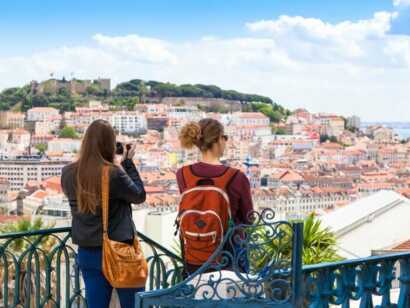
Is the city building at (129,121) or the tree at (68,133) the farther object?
the tree at (68,133)

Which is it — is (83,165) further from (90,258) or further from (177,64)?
(177,64)

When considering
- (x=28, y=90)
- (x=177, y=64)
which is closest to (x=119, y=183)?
(x=28, y=90)

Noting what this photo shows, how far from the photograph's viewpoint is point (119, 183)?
270 cm

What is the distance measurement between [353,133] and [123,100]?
90.2 ft

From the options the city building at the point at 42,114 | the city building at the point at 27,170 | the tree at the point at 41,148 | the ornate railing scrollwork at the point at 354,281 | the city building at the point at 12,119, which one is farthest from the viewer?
the city building at the point at 12,119

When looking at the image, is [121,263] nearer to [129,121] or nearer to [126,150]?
[126,150]

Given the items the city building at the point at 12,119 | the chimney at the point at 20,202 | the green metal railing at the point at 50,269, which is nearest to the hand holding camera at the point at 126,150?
the green metal railing at the point at 50,269

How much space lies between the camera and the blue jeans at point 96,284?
2809mm

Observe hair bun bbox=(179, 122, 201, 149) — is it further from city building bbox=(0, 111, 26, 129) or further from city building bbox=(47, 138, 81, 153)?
city building bbox=(0, 111, 26, 129)

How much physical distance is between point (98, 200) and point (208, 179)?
13.1 inches

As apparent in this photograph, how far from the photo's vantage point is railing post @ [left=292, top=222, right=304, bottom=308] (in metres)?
2.22

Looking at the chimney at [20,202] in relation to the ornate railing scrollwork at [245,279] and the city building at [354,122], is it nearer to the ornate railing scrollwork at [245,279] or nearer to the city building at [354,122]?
the city building at [354,122]

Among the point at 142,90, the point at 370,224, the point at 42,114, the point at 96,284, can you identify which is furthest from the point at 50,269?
the point at 142,90

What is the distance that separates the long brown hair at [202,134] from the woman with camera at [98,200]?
18cm
